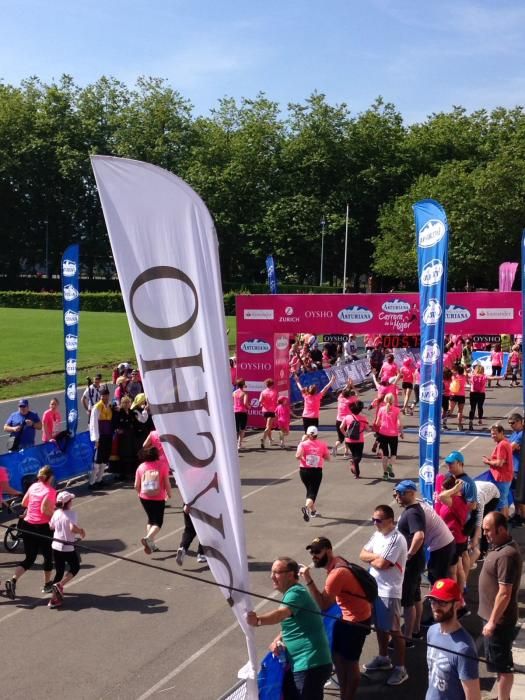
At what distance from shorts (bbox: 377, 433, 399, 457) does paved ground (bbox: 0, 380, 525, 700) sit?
82 cm

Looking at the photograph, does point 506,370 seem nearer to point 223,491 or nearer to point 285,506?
point 285,506

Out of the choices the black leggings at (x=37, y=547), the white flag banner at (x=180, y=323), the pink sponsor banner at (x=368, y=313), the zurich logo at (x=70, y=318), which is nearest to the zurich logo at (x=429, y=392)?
the black leggings at (x=37, y=547)

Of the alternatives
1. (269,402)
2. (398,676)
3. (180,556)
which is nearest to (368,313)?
(269,402)

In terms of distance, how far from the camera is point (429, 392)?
36.6ft

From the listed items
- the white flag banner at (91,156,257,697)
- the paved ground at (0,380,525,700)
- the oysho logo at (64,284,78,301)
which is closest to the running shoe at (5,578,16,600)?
the paved ground at (0,380,525,700)

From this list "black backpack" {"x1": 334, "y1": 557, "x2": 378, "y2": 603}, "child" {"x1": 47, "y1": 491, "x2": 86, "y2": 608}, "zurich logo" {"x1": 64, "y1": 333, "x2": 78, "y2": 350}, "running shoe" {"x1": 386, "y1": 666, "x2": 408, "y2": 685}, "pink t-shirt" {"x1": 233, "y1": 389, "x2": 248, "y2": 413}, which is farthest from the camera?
"pink t-shirt" {"x1": 233, "y1": 389, "x2": 248, "y2": 413}

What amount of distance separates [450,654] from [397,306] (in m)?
16.3

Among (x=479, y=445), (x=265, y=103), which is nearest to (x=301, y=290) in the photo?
(x=265, y=103)

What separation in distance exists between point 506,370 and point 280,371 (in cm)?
1390

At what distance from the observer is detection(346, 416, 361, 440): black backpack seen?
15.9 metres

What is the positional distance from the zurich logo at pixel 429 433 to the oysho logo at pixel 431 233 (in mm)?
2392

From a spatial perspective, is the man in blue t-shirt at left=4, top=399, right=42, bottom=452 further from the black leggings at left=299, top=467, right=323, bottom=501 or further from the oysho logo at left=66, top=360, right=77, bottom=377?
the black leggings at left=299, top=467, right=323, bottom=501

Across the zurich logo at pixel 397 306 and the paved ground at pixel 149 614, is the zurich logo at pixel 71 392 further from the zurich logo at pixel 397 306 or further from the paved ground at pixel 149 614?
the zurich logo at pixel 397 306

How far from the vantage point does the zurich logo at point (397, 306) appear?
2142 centimetres
